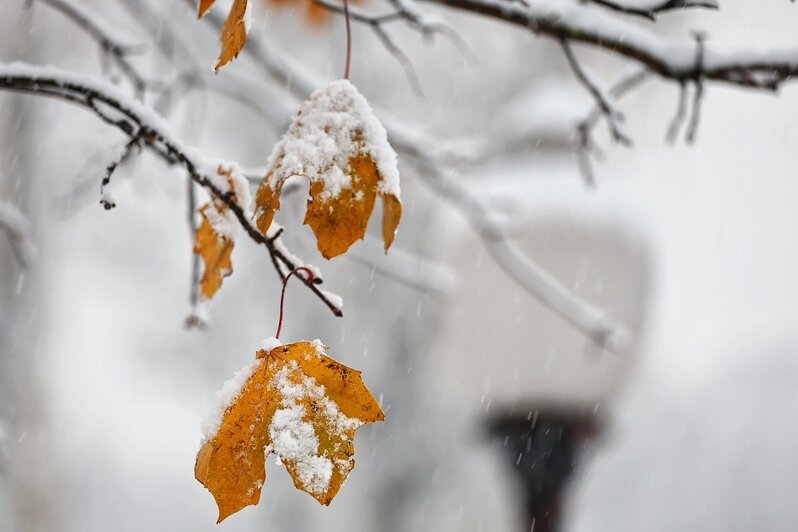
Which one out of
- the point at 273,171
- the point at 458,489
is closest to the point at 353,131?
the point at 273,171

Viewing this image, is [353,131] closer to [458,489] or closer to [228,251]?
[228,251]

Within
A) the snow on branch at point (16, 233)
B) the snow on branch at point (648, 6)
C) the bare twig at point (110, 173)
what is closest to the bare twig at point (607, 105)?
the snow on branch at point (648, 6)

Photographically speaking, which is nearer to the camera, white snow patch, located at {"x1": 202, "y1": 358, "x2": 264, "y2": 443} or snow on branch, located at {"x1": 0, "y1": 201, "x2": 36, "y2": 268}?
white snow patch, located at {"x1": 202, "y1": 358, "x2": 264, "y2": 443}

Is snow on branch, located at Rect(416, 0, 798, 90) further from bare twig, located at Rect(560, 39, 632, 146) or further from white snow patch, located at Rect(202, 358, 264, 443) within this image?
white snow patch, located at Rect(202, 358, 264, 443)

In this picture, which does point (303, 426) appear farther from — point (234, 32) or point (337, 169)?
point (234, 32)

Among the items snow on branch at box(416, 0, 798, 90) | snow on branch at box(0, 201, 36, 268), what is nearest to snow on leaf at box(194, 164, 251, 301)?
snow on branch at box(416, 0, 798, 90)
